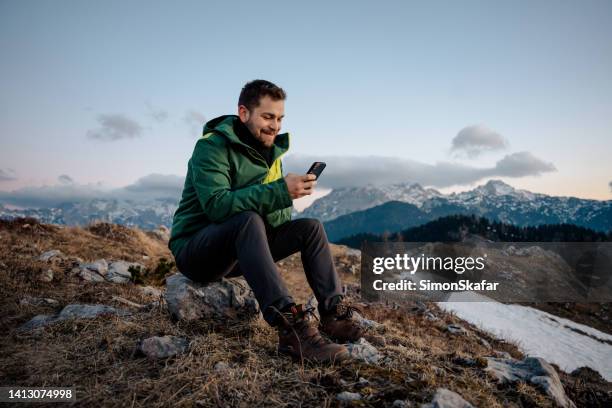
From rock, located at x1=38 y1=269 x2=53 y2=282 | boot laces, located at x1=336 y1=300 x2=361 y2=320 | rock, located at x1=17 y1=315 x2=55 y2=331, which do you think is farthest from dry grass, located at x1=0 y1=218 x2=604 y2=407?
rock, located at x1=38 y1=269 x2=53 y2=282

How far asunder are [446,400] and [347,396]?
750 mm

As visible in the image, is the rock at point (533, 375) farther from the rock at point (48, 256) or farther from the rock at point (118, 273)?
the rock at point (48, 256)

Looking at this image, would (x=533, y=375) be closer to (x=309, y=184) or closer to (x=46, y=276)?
(x=309, y=184)

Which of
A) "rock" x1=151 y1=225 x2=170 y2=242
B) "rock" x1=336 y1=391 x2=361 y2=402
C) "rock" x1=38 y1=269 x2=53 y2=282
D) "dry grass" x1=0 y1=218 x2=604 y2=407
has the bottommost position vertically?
"rock" x1=151 y1=225 x2=170 y2=242

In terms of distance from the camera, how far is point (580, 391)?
13.7ft

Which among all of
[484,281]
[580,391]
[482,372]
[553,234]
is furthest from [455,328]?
[553,234]

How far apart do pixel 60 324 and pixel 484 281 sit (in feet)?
181

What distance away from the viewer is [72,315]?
182 inches

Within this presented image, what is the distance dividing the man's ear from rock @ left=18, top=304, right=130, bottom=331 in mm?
3040

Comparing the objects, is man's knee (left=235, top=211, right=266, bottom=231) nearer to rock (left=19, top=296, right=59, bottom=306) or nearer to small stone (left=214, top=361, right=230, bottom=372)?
small stone (left=214, top=361, right=230, bottom=372)

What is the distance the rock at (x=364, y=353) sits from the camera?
3421 millimetres

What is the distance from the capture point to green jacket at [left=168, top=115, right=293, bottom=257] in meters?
3.50

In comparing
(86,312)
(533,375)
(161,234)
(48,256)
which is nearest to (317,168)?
(533,375)

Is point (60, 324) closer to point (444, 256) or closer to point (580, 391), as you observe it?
point (580, 391)
